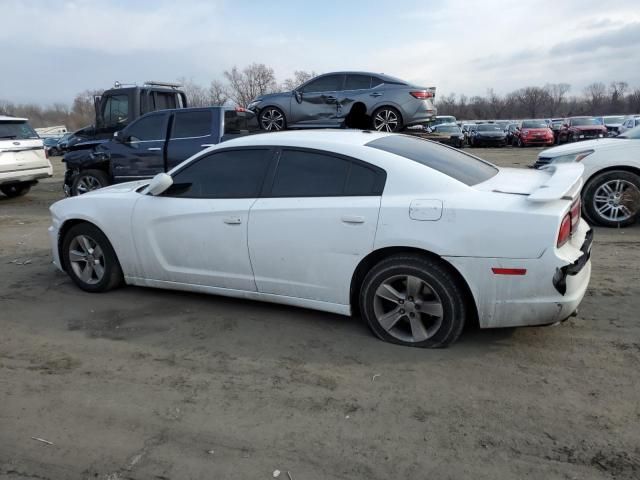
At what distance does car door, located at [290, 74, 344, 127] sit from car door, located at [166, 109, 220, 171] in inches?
63.4

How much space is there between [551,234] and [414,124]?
636 cm

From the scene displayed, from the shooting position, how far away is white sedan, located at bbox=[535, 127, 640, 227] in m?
7.06

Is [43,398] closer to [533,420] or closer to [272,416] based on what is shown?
[272,416]

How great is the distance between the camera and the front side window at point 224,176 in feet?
14.0

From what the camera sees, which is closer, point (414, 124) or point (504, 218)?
point (504, 218)

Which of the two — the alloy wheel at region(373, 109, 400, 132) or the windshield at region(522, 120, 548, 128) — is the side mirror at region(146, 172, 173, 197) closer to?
the alloy wheel at region(373, 109, 400, 132)

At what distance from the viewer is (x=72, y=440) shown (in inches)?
111

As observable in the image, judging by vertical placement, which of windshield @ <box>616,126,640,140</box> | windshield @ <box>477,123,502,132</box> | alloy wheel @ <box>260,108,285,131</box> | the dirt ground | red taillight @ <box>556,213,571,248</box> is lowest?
the dirt ground

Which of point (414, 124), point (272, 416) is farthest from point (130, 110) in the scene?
point (272, 416)

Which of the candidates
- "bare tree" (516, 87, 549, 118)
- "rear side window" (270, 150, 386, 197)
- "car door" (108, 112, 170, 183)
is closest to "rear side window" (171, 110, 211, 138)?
"car door" (108, 112, 170, 183)

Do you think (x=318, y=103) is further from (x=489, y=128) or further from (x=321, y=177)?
→ (x=489, y=128)

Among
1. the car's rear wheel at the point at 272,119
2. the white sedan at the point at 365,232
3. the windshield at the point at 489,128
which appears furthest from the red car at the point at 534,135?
the white sedan at the point at 365,232

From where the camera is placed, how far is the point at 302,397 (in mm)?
3166

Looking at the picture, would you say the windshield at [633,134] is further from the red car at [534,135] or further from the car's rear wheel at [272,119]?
the red car at [534,135]
